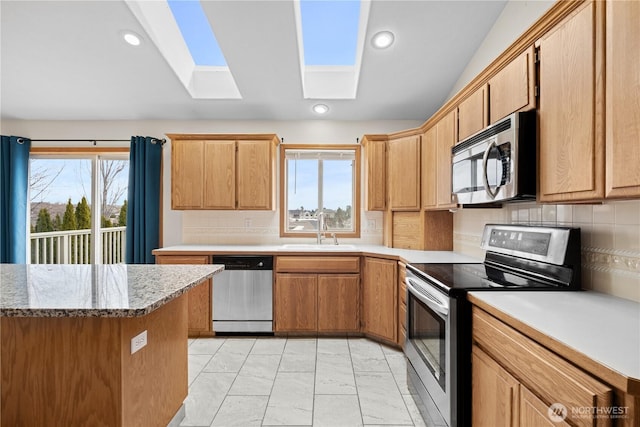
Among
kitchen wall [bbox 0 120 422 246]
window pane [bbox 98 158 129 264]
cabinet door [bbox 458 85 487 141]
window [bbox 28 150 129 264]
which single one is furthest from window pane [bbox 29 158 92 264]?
cabinet door [bbox 458 85 487 141]

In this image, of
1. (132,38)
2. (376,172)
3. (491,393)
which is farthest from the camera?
(376,172)

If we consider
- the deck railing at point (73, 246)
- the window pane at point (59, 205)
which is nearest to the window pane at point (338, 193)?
the deck railing at point (73, 246)

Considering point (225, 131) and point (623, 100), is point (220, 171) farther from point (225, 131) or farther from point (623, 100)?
point (623, 100)

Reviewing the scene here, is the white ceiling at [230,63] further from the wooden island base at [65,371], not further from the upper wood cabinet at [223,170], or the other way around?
the wooden island base at [65,371]

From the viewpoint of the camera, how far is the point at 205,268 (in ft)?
6.27

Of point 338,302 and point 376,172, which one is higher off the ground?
point 376,172

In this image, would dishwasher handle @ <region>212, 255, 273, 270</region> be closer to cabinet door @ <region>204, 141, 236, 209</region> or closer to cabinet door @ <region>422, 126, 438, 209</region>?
cabinet door @ <region>204, 141, 236, 209</region>

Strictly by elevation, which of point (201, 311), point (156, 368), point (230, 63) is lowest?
point (201, 311)

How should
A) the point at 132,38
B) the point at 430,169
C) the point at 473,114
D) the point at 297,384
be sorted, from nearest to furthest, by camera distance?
1. the point at 473,114
2. the point at 297,384
3. the point at 132,38
4. the point at 430,169

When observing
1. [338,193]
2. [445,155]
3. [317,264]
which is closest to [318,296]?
[317,264]

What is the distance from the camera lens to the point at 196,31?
9.62ft

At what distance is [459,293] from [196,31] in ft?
10.5

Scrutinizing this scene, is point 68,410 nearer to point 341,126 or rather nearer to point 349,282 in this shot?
point 349,282

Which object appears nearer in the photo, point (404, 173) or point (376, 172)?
point (404, 173)
